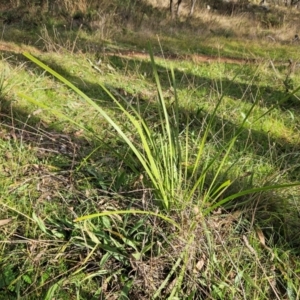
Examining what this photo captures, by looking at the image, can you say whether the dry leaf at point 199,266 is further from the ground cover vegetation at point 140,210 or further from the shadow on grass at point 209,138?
the shadow on grass at point 209,138

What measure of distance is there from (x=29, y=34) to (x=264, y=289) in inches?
234

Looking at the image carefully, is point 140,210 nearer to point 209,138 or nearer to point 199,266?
point 199,266

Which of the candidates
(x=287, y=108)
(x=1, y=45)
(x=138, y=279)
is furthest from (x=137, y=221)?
(x=1, y=45)

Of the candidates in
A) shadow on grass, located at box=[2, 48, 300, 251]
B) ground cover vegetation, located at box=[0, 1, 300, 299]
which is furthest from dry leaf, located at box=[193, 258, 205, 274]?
shadow on grass, located at box=[2, 48, 300, 251]

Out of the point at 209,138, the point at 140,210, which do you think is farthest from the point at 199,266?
the point at 209,138

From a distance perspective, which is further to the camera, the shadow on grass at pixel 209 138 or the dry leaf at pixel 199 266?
the shadow on grass at pixel 209 138

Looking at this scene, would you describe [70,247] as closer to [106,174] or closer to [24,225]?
[24,225]

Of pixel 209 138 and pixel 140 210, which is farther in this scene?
pixel 209 138

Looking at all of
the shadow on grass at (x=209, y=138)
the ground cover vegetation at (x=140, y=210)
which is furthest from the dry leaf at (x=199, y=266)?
the shadow on grass at (x=209, y=138)

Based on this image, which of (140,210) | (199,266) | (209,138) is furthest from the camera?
(209,138)

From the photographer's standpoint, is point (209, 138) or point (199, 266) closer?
point (199, 266)

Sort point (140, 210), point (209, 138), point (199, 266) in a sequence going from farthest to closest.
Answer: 1. point (209, 138)
2. point (140, 210)
3. point (199, 266)

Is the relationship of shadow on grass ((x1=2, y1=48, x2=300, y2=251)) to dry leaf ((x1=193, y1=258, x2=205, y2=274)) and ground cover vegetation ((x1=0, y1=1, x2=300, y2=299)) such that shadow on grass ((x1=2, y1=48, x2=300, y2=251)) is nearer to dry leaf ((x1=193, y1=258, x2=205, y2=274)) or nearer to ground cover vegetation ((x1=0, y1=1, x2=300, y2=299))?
ground cover vegetation ((x1=0, y1=1, x2=300, y2=299))

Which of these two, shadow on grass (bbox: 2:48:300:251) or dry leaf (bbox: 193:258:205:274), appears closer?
dry leaf (bbox: 193:258:205:274)
